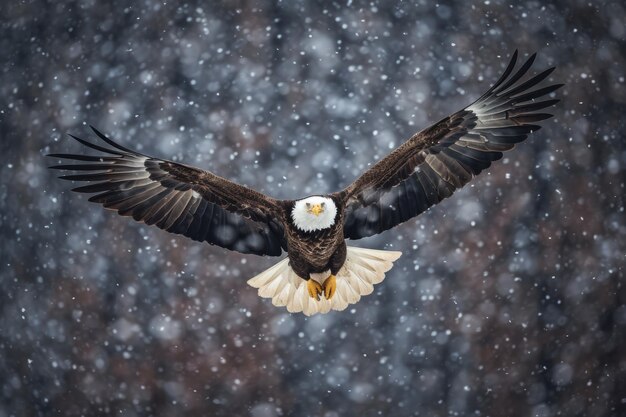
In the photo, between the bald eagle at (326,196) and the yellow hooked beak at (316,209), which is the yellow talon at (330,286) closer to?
the bald eagle at (326,196)

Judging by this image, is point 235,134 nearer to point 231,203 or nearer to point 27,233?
point 231,203

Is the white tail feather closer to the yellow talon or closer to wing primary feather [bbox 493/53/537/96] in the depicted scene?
the yellow talon

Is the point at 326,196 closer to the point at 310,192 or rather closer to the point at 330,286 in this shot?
the point at 310,192

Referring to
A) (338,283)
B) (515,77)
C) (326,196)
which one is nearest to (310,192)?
(326,196)

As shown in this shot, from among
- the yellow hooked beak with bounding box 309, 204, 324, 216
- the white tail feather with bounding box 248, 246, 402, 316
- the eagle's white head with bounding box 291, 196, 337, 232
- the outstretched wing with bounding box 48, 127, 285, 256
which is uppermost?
the outstretched wing with bounding box 48, 127, 285, 256

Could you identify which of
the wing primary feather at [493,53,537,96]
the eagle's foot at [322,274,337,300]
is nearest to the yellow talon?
the eagle's foot at [322,274,337,300]

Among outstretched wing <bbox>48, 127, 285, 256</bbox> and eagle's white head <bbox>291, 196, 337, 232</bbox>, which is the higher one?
outstretched wing <bbox>48, 127, 285, 256</bbox>

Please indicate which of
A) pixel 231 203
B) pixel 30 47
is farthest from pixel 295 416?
pixel 30 47

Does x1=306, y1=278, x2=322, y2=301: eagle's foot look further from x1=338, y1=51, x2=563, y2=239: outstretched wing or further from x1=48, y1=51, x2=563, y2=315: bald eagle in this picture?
x1=338, y1=51, x2=563, y2=239: outstretched wing

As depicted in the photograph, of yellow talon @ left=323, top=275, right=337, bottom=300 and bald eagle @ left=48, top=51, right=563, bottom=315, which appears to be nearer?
bald eagle @ left=48, top=51, right=563, bottom=315
